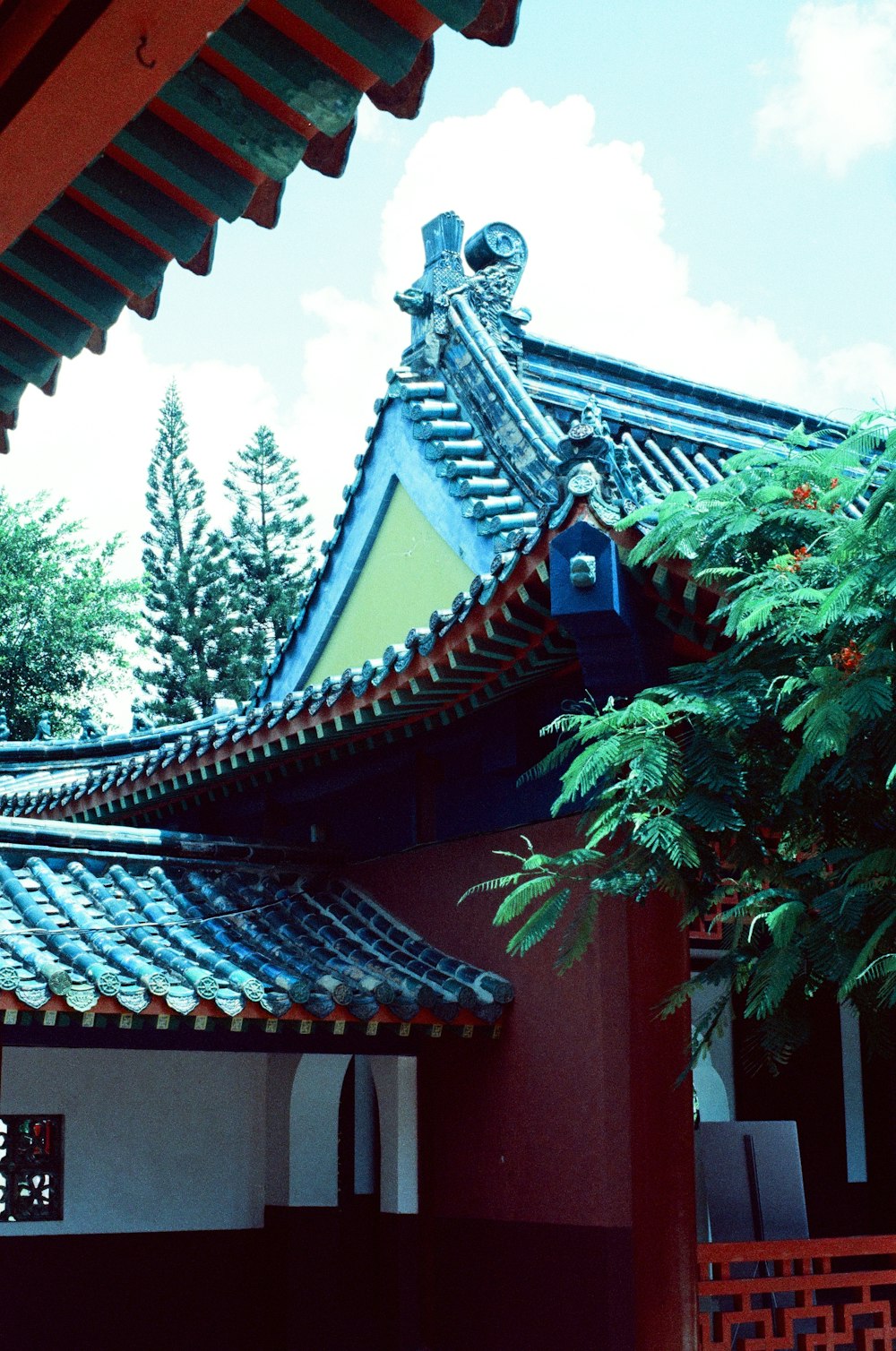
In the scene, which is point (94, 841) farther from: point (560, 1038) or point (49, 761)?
point (49, 761)

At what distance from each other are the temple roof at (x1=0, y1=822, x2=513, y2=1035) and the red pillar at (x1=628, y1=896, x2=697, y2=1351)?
78cm

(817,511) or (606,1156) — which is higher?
(817,511)

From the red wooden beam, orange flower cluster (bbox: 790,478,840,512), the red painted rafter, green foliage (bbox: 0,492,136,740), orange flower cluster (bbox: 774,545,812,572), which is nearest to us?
the red wooden beam

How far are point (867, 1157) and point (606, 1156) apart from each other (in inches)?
144

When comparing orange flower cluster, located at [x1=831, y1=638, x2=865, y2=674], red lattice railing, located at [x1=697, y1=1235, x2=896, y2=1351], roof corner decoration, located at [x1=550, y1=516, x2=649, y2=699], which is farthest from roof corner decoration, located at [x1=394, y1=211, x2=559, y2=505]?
red lattice railing, located at [x1=697, y1=1235, x2=896, y2=1351]

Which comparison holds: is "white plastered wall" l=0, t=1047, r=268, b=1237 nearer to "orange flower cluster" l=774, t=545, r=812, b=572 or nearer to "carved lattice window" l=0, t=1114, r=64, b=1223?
"carved lattice window" l=0, t=1114, r=64, b=1223

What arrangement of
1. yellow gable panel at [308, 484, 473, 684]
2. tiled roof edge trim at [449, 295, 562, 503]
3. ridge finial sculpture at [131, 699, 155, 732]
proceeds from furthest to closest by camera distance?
ridge finial sculpture at [131, 699, 155, 732], yellow gable panel at [308, 484, 473, 684], tiled roof edge trim at [449, 295, 562, 503]

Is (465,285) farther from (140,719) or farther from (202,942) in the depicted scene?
(140,719)

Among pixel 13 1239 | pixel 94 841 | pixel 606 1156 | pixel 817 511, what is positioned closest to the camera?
pixel 817 511

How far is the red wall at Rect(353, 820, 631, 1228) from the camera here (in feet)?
20.2

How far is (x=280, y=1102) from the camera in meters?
7.95

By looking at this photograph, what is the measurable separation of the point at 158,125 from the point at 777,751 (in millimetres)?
3543

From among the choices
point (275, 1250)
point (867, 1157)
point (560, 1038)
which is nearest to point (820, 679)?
point (560, 1038)

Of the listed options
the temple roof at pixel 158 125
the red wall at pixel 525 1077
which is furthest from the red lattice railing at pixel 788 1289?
the temple roof at pixel 158 125
